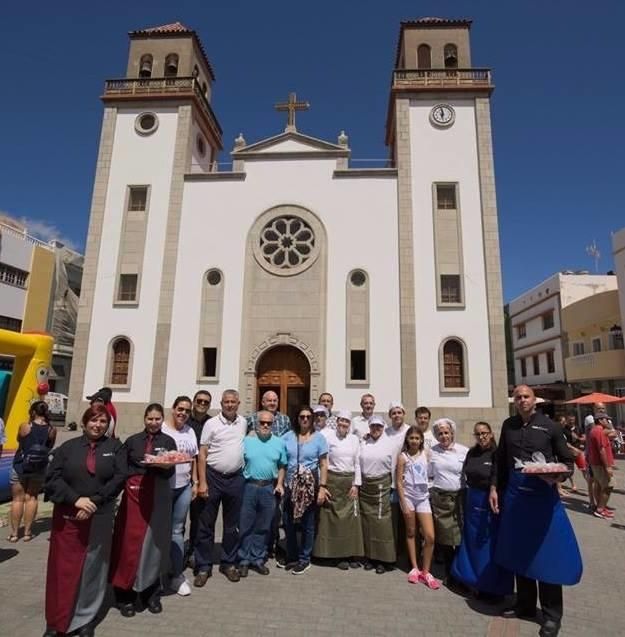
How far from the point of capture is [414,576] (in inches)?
199

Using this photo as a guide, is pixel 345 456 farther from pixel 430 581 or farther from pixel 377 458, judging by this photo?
pixel 430 581

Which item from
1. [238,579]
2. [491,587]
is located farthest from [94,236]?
[491,587]

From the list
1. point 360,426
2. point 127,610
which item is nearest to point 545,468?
point 360,426

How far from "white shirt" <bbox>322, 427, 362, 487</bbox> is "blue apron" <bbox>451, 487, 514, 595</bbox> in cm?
133

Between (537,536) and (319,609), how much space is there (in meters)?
2.16

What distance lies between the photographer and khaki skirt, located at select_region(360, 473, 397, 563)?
538 centimetres

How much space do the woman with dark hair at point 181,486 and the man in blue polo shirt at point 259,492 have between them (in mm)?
615

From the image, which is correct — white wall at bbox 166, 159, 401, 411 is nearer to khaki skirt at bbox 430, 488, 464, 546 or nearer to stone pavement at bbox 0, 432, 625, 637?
khaki skirt at bbox 430, 488, 464, 546

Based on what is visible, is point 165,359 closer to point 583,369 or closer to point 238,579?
point 238,579

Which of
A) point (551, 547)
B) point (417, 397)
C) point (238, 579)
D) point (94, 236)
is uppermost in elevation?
point (94, 236)

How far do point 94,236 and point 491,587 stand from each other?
1687 centimetres

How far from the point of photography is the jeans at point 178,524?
186 inches

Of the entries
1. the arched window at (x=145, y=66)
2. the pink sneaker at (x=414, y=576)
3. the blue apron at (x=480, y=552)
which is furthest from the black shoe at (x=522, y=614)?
the arched window at (x=145, y=66)

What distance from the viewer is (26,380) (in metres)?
10.1
